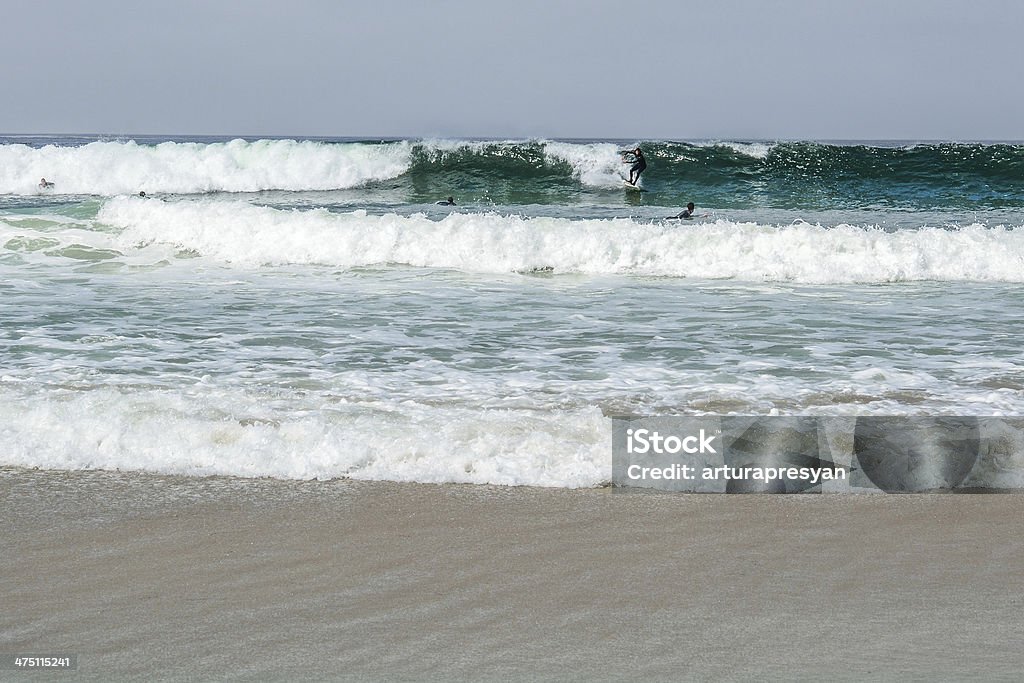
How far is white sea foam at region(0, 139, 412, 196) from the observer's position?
25812 mm

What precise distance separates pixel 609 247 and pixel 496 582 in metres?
8.48

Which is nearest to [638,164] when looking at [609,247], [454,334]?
[609,247]

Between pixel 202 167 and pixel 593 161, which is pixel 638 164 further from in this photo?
pixel 202 167

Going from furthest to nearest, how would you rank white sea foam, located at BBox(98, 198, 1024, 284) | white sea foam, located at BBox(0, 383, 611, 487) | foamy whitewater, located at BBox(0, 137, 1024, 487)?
white sea foam, located at BBox(98, 198, 1024, 284) < foamy whitewater, located at BBox(0, 137, 1024, 487) < white sea foam, located at BBox(0, 383, 611, 487)

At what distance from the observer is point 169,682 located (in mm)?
2137

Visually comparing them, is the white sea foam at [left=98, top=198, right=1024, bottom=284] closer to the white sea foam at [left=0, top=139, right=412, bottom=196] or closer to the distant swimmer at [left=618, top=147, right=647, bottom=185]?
the distant swimmer at [left=618, top=147, right=647, bottom=185]

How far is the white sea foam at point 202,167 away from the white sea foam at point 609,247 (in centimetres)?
1393

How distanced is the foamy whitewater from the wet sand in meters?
0.37

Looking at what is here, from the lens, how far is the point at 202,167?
2631 centimetres

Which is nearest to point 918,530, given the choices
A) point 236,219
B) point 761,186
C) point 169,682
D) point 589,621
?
point 589,621

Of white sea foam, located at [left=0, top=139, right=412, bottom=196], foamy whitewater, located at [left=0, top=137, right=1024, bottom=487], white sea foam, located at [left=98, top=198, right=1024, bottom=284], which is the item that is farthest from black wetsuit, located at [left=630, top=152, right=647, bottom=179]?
white sea foam, located at [left=98, top=198, right=1024, bottom=284]

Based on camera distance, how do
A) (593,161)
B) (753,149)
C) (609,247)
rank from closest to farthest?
(609,247), (593,161), (753,149)

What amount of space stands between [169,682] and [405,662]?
497 millimetres

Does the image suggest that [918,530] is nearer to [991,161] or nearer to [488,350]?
[488,350]
